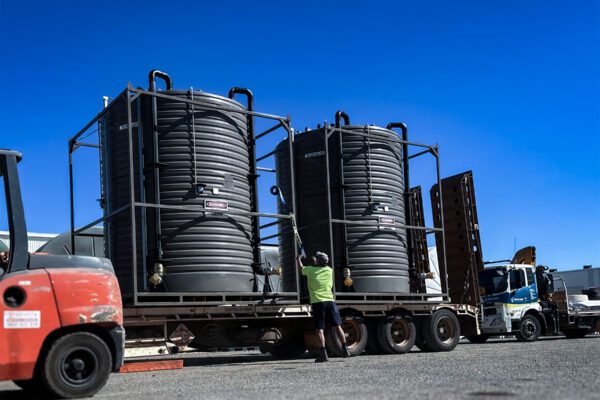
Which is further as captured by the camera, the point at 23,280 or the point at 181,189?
the point at 181,189

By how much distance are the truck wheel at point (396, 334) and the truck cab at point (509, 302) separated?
7162 millimetres

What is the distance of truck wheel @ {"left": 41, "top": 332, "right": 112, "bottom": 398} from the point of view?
763 centimetres

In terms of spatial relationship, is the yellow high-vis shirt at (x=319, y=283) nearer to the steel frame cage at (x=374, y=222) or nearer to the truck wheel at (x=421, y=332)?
the steel frame cage at (x=374, y=222)

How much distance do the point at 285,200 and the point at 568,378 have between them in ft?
28.5

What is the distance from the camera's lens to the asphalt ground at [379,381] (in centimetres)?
717

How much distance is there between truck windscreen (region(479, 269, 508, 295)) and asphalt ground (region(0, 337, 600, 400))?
1031cm

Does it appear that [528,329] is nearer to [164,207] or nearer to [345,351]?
[345,351]

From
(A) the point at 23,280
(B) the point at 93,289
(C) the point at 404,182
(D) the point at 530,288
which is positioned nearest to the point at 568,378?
(B) the point at 93,289

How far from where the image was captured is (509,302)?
21922 millimetres

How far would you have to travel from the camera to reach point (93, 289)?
8.10 metres

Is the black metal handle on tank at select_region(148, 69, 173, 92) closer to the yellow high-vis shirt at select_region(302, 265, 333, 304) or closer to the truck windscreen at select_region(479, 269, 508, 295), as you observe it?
the yellow high-vis shirt at select_region(302, 265, 333, 304)

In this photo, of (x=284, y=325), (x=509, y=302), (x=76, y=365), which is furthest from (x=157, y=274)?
(x=509, y=302)

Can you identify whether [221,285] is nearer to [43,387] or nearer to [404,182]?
[43,387]

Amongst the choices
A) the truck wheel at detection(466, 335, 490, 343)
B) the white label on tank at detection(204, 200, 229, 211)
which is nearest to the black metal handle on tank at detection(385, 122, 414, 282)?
the white label on tank at detection(204, 200, 229, 211)
